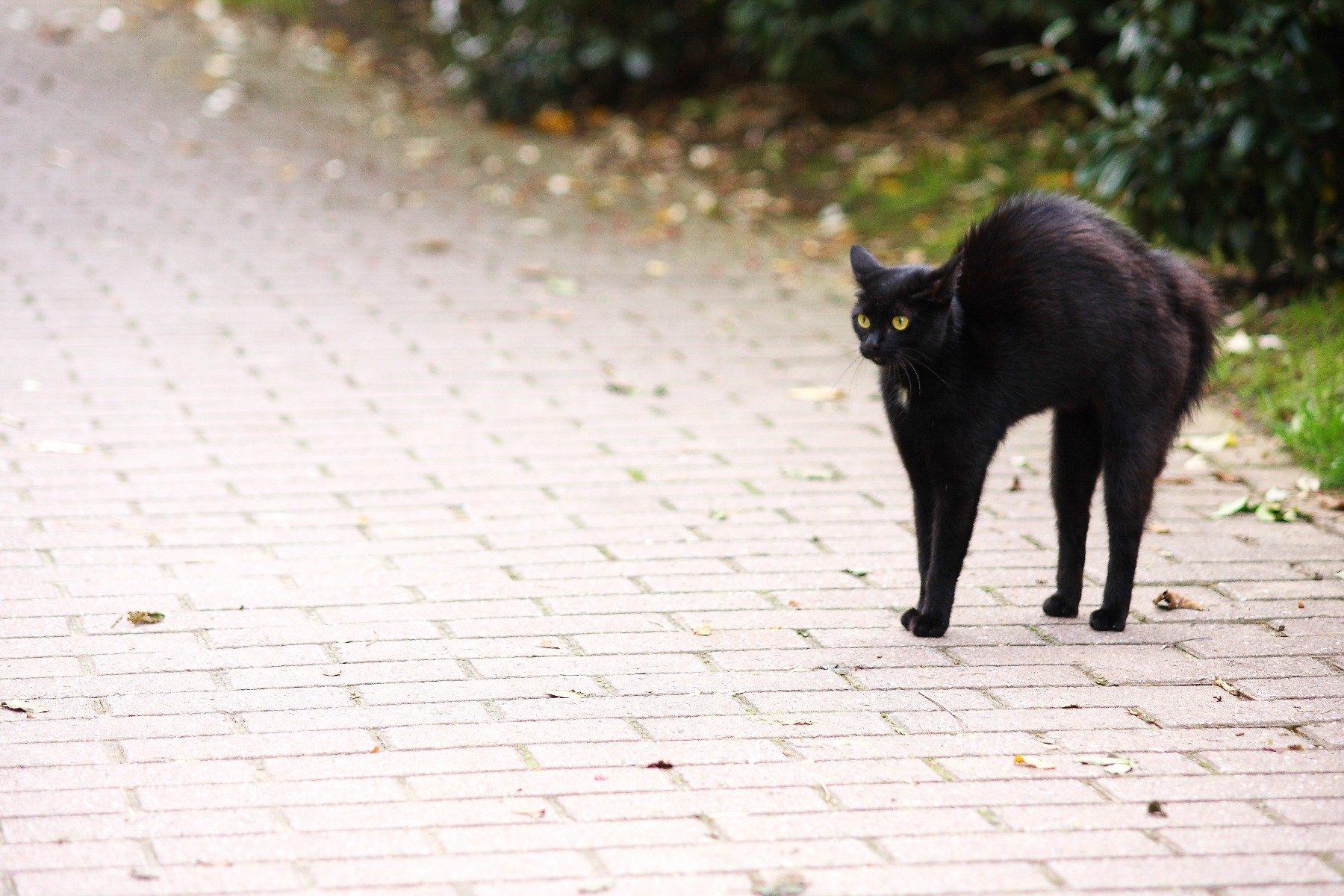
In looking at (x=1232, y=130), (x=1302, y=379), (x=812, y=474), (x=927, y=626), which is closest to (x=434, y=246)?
(x=812, y=474)

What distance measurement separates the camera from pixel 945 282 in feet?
13.0

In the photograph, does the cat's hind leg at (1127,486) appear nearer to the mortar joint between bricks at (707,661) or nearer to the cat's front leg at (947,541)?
the cat's front leg at (947,541)

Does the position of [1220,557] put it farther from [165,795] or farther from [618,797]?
[165,795]

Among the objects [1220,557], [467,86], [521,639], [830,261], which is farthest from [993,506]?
[467,86]

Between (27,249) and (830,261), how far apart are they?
4548 millimetres

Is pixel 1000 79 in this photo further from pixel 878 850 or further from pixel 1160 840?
pixel 878 850

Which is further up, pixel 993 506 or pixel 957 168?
pixel 957 168

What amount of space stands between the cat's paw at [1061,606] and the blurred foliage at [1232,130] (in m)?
2.92

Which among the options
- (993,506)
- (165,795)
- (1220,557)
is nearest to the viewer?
(165,795)

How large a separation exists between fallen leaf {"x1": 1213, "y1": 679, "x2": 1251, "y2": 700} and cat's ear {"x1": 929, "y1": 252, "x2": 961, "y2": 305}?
3.89 feet

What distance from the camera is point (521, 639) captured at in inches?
166

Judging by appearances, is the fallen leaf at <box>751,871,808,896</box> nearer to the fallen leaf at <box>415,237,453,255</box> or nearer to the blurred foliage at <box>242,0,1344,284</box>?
the blurred foliage at <box>242,0,1344,284</box>

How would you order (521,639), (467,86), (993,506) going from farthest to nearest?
(467,86) < (993,506) < (521,639)

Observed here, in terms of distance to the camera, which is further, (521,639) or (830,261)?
(830,261)
